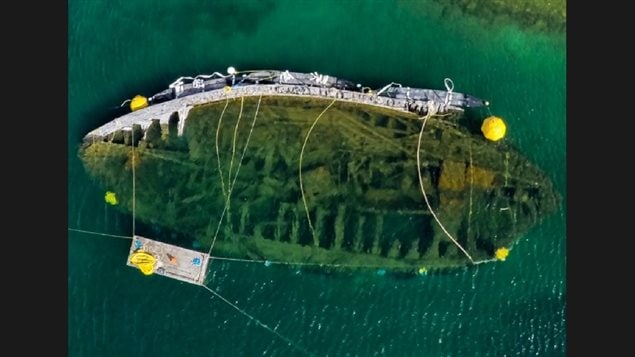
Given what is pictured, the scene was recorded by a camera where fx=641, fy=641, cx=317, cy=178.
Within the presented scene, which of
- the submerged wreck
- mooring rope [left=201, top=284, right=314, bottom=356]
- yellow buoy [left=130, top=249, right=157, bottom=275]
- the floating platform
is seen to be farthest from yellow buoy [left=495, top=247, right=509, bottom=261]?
yellow buoy [left=130, top=249, right=157, bottom=275]

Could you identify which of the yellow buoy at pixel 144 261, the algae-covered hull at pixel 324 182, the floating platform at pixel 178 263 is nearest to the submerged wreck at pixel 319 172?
the algae-covered hull at pixel 324 182

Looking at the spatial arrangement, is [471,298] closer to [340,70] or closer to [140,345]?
[340,70]

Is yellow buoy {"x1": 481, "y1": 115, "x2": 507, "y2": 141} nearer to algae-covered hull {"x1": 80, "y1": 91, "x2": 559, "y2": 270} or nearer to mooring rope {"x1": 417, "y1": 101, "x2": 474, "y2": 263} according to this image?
algae-covered hull {"x1": 80, "y1": 91, "x2": 559, "y2": 270}

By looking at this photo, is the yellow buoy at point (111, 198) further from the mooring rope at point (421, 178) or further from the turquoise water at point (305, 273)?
the mooring rope at point (421, 178)

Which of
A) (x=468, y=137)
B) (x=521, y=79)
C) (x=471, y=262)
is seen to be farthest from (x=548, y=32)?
(x=471, y=262)

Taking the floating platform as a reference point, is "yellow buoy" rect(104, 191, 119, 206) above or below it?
above

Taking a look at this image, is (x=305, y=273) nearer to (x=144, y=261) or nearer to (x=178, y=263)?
(x=178, y=263)

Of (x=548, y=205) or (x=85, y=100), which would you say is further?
(x=85, y=100)
